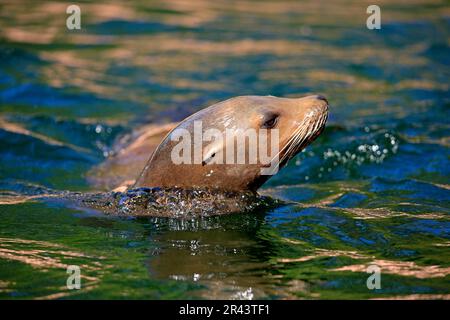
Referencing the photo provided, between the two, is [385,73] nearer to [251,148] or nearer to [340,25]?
[340,25]

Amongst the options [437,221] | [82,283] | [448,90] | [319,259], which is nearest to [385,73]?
[448,90]

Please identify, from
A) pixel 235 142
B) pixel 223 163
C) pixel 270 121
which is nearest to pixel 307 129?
pixel 270 121

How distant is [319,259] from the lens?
4.63 metres

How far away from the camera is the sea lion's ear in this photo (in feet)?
16.9

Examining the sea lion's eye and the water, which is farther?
the sea lion's eye

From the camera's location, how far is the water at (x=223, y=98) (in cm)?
442

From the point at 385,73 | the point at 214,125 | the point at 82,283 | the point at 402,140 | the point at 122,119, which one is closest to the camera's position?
the point at 82,283

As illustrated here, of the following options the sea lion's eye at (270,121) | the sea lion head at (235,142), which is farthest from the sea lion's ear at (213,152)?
the sea lion's eye at (270,121)

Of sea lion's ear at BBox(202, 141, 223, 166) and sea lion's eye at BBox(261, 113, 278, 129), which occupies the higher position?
sea lion's eye at BBox(261, 113, 278, 129)

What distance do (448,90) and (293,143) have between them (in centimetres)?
504

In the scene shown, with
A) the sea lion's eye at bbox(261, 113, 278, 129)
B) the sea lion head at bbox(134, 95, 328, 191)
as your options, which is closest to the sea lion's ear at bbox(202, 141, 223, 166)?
the sea lion head at bbox(134, 95, 328, 191)

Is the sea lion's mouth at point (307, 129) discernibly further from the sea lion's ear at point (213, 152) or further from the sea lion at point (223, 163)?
the sea lion's ear at point (213, 152)

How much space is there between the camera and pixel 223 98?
965 cm

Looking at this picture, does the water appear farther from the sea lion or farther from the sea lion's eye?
the sea lion's eye
